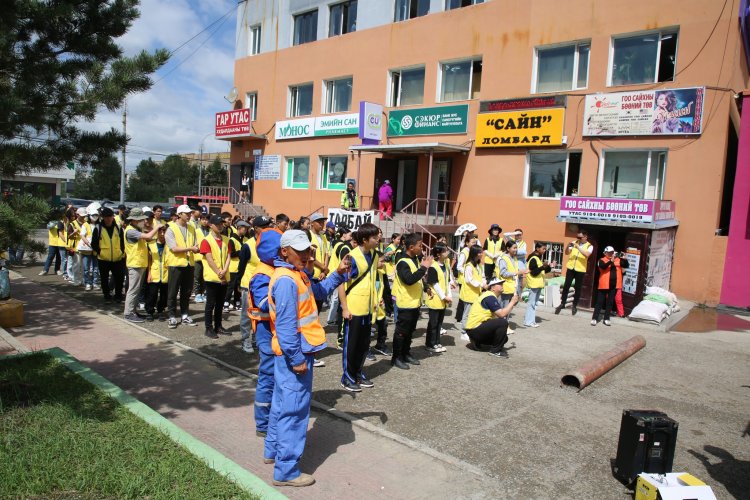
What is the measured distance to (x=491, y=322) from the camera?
27.6 ft

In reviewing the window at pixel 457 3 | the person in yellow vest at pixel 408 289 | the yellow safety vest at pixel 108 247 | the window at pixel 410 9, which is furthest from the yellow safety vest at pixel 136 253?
the window at pixel 410 9

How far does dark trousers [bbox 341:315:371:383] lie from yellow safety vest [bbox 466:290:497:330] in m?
2.69

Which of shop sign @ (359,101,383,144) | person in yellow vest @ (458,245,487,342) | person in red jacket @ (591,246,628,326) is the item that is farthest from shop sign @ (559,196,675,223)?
shop sign @ (359,101,383,144)

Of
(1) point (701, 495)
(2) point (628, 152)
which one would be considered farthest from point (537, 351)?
(2) point (628, 152)

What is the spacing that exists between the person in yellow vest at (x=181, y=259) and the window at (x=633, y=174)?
483 inches

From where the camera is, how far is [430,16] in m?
19.7

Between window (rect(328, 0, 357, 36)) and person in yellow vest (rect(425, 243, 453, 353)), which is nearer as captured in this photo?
person in yellow vest (rect(425, 243, 453, 353))

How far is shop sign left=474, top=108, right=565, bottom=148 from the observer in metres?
16.4

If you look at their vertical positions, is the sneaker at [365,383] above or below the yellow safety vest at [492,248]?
below

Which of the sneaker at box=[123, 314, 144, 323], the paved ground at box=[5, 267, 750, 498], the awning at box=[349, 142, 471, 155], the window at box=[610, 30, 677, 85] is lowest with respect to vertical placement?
the paved ground at box=[5, 267, 750, 498]

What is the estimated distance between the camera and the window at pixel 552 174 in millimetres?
16578

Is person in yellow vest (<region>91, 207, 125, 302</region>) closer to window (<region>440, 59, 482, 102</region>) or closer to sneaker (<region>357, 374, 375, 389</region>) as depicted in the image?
sneaker (<region>357, 374, 375, 389</region>)

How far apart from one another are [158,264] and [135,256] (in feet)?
1.28

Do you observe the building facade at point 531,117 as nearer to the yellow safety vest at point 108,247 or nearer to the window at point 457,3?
the window at point 457,3
